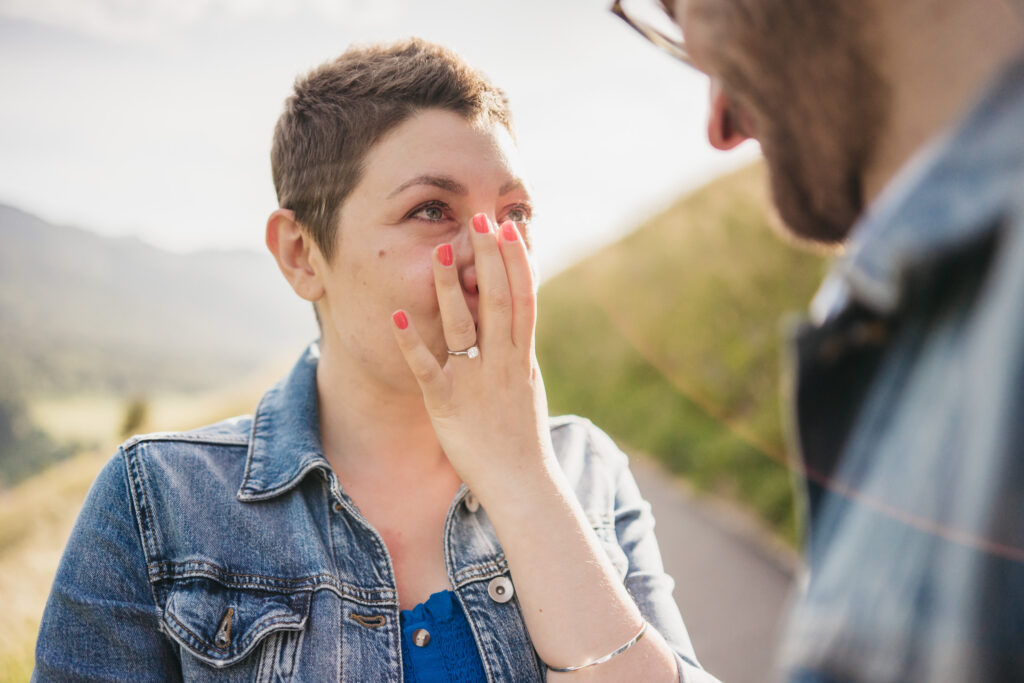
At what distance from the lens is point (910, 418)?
865mm

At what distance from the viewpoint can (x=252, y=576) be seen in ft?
5.90

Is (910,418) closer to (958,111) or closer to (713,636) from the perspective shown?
(958,111)

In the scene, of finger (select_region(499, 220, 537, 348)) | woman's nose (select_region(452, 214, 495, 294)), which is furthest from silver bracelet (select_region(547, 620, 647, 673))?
woman's nose (select_region(452, 214, 495, 294))

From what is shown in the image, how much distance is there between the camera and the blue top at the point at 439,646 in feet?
5.94

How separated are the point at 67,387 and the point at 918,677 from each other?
7218mm

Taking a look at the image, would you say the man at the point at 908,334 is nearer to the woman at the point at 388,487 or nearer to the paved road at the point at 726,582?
the woman at the point at 388,487

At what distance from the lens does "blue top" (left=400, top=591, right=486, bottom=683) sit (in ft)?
5.94

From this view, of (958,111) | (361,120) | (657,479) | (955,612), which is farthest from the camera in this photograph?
(657,479)

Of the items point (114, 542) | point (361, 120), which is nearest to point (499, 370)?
point (361, 120)

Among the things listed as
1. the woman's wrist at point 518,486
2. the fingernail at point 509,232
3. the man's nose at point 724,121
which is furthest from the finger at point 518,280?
the man's nose at point 724,121

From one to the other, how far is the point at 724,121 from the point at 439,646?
151 cm

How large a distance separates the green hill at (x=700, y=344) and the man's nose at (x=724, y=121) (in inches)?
187

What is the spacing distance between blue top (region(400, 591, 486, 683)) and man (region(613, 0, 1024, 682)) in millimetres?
1138

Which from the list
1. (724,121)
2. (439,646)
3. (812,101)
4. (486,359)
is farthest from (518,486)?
(812,101)
